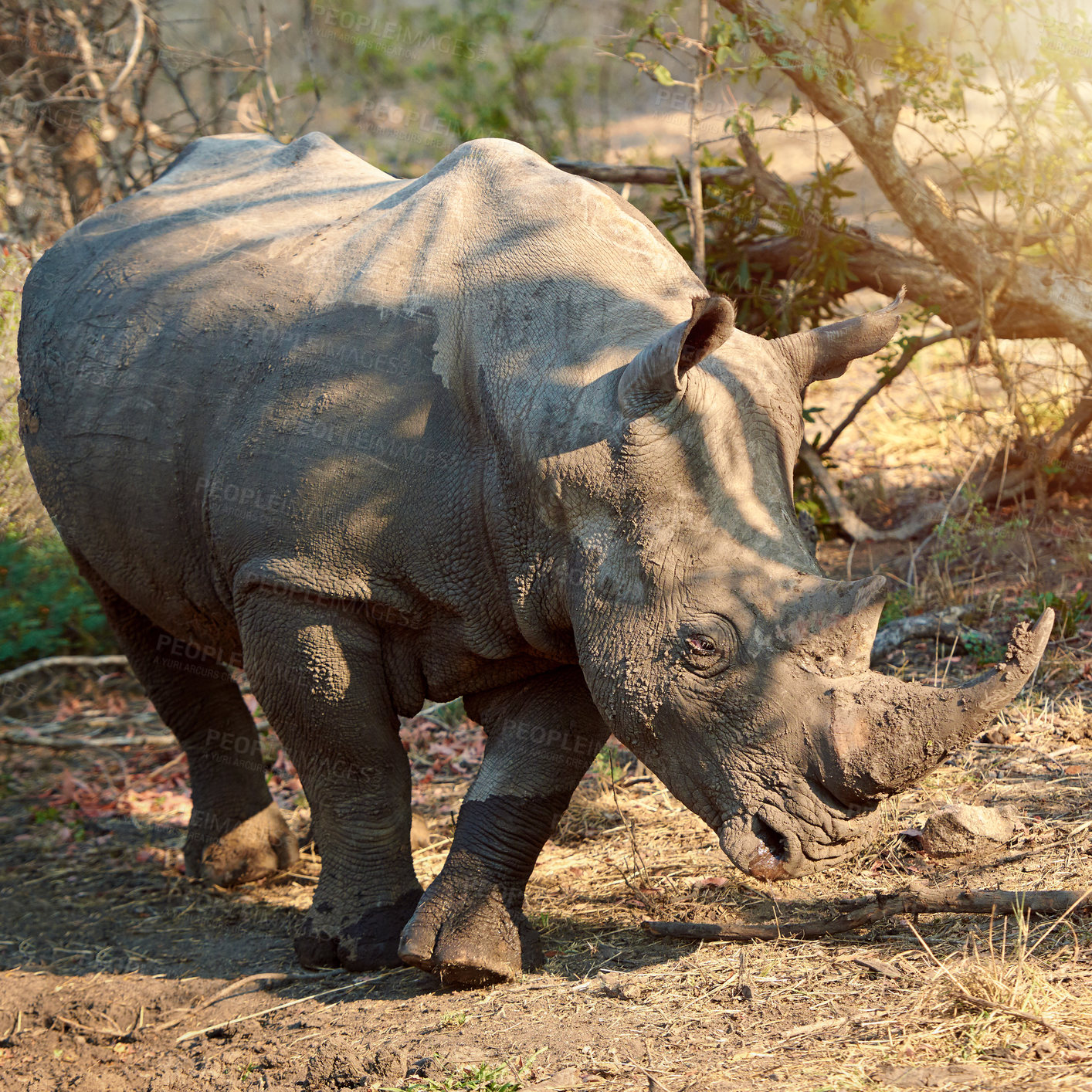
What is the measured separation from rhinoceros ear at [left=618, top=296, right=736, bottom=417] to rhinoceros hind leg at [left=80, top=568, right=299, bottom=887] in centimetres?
289

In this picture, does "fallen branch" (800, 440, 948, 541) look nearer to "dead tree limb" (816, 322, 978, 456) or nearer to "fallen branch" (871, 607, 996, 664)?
"dead tree limb" (816, 322, 978, 456)

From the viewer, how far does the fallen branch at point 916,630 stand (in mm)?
6324

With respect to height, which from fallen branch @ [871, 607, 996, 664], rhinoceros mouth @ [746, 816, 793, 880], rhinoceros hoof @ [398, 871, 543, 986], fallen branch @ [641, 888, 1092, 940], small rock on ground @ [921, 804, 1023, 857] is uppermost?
rhinoceros mouth @ [746, 816, 793, 880]

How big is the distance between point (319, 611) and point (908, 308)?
451cm

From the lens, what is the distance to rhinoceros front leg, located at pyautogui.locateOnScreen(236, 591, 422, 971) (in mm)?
4254

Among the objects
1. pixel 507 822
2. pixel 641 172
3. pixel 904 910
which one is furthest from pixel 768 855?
pixel 641 172

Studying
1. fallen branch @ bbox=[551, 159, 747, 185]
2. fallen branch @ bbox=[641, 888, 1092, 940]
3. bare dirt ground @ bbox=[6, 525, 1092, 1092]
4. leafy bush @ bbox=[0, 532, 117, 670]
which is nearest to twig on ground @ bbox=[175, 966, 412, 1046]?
bare dirt ground @ bbox=[6, 525, 1092, 1092]

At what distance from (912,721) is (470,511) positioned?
4.85 ft

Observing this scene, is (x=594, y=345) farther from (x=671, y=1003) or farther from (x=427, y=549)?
(x=671, y=1003)

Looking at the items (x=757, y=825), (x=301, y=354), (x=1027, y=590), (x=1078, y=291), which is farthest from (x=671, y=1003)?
(x=1078, y=291)

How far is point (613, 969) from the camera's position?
3998 mm

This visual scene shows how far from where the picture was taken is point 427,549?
406 centimetres

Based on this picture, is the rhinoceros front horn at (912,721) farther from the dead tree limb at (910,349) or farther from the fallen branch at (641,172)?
the fallen branch at (641,172)

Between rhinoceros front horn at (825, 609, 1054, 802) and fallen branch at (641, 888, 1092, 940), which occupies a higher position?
rhinoceros front horn at (825, 609, 1054, 802)
